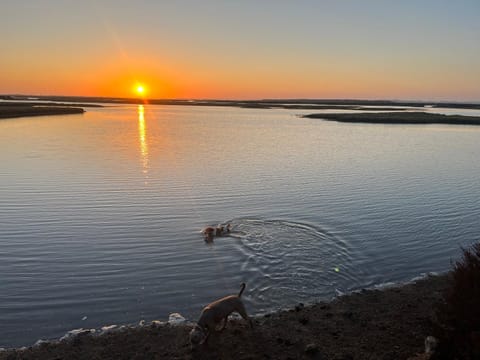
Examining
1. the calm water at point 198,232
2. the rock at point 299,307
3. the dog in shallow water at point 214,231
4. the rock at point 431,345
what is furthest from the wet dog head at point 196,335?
the dog in shallow water at point 214,231

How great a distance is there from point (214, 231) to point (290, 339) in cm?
683

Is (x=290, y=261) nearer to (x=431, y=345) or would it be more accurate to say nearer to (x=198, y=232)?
(x=198, y=232)

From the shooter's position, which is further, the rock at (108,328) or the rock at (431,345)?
the rock at (108,328)

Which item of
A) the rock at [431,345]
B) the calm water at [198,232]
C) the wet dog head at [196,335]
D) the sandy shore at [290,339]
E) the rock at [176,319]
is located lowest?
the calm water at [198,232]

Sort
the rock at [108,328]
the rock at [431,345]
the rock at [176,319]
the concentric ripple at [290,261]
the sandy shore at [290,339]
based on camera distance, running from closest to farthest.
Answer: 1. the rock at [431,345]
2. the sandy shore at [290,339]
3. the rock at [108,328]
4. the rock at [176,319]
5. the concentric ripple at [290,261]

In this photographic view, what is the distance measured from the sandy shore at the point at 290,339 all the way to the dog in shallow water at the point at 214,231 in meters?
5.30

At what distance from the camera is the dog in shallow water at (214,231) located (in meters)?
14.5

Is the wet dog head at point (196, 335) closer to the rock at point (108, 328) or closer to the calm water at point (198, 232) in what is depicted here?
the calm water at point (198, 232)

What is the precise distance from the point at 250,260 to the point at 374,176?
1713 cm

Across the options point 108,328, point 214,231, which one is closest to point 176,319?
point 108,328

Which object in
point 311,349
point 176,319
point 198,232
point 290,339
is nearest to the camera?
point 311,349

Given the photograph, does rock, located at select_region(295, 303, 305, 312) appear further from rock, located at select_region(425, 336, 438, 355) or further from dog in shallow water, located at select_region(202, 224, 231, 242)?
dog in shallow water, located at select_region(202, 224, 231, 242)

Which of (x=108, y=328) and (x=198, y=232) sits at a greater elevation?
(x=108, y=328)

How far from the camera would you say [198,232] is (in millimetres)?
15438
